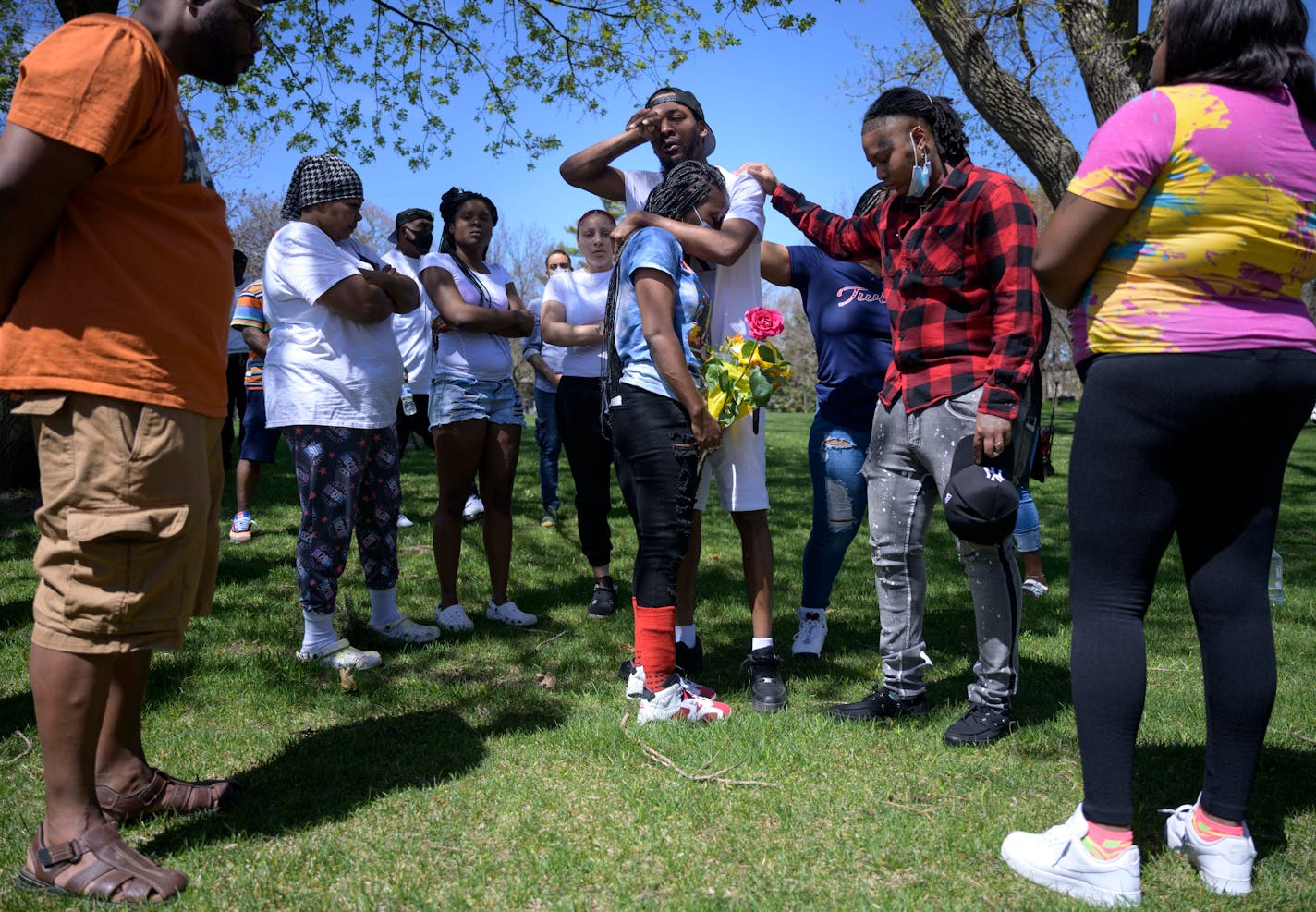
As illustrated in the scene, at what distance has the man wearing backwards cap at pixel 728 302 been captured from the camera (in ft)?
12.7

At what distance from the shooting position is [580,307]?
5.88m

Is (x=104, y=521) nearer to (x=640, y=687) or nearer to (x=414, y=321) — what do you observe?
(x=640, y=687)

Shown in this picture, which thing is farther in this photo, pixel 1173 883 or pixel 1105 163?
pixel 1173 883

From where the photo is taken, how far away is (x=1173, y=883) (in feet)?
8.11

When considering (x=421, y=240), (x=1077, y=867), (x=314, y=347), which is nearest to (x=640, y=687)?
(x=1077, y=867)

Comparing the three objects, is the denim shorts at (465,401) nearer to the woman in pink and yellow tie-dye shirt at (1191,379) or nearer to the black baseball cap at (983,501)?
the black baseball cap at (983,501)

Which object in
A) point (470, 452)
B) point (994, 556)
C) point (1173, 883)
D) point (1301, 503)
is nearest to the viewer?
point (1173, 883)

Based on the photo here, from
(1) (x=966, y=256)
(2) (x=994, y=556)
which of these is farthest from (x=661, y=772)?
(1) (x=966, y=256)

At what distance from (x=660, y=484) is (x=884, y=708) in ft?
3.89

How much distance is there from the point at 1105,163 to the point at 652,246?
1.71 metres

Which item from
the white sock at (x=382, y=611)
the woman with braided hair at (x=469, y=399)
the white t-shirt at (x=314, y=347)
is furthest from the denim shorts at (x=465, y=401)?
the white sock at (x=382, y=611)

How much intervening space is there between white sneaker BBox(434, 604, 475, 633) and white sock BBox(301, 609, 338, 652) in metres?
0.71

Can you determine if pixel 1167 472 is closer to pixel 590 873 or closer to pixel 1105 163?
pixel 1105 163

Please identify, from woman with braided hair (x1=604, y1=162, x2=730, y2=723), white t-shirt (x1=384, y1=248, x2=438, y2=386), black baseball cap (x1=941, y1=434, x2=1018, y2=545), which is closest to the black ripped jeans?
woman with braided hair (x1=604, y1=162, x2=730, y2=723)
